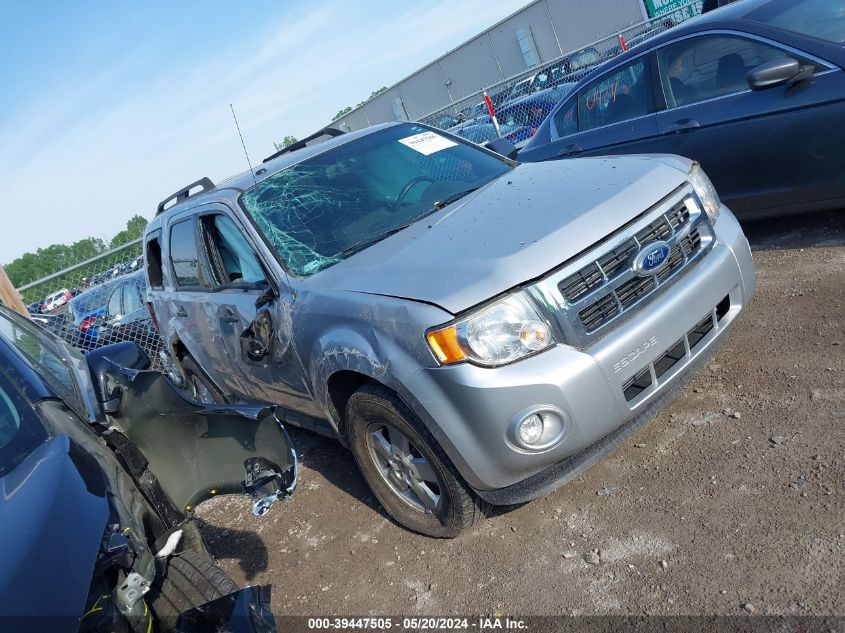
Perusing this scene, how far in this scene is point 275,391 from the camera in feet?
13.7

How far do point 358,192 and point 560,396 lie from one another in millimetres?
1909

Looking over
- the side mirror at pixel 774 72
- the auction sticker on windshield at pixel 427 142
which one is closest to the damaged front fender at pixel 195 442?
the auction sticker on windshield at pixel 427 142

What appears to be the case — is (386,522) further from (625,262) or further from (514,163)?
(514,163)

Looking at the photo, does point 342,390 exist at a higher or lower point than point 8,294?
lower

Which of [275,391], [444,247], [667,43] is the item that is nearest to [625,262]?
[444,247]

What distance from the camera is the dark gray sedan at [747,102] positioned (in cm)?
433

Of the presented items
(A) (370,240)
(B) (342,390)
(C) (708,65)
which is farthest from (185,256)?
(C) (708,65)

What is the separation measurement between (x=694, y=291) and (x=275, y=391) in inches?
96.9

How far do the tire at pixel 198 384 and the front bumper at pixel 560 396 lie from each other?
2941 mm

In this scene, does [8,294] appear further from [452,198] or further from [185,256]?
[452,198]

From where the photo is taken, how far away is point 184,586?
2.37 metres

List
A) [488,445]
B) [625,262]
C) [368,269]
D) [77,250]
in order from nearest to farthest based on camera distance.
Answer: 1. [488,445]
2. [625,262]
3. [368,269]
4. [77,250]

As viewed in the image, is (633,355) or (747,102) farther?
(747,102)

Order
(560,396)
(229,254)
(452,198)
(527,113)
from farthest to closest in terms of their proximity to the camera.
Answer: (527,113) < (229,254) < (452,198) < (560,396)
